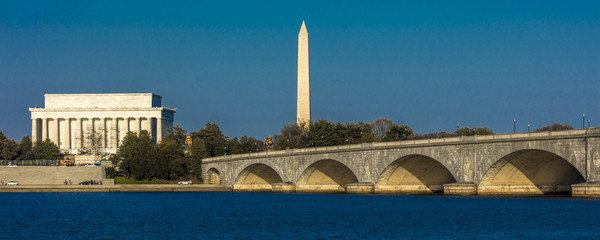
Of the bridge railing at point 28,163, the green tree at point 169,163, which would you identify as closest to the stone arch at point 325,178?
the green tree at point 169,163

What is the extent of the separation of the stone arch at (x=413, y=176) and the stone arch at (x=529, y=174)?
9.22 metres

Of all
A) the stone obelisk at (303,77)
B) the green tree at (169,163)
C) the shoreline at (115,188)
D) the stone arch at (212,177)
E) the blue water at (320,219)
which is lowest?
the blue water at (320,219)

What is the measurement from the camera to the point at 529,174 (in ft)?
266

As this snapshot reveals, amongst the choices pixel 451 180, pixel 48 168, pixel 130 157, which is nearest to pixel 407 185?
pixel 451 180

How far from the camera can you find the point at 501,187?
8112 centimetres

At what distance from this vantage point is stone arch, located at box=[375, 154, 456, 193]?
89.8 meters

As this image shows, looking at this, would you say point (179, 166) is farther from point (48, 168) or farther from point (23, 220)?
point (23, 220)

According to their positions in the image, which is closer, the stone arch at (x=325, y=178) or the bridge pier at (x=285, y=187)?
the stone arch at (x=325, y=178)

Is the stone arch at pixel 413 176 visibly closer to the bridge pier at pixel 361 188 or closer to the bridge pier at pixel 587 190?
the bridge pier at pixel 361 188

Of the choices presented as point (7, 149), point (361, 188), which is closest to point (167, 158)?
point (7, 149)

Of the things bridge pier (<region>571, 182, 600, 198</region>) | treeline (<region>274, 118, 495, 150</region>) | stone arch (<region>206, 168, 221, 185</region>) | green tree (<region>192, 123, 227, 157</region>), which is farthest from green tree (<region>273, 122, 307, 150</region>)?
bridge pier (<region>571, 182, 600, 198</region>)

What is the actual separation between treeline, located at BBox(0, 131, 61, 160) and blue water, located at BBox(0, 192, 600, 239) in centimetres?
7382

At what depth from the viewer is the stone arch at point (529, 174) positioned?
78.1m

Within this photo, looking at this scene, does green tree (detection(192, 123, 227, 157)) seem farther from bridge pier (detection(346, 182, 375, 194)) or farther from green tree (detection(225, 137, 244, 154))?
bridge pier (detection(346, 182, 375, 194))
